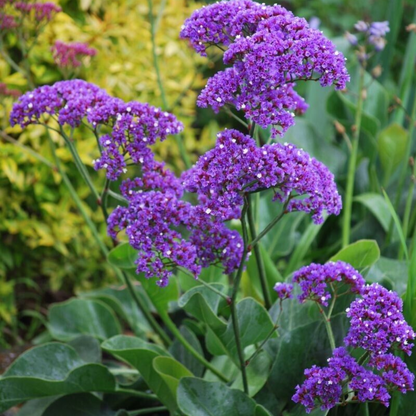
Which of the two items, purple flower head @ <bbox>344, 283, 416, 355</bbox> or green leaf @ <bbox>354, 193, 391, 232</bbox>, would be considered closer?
purple flower head @ <bbox>344, 283, 416, 355</bbox>

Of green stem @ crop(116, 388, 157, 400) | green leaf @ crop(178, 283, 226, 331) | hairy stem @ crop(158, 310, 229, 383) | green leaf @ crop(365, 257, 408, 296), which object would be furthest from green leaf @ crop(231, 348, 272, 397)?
green leaf @ crop(365, 257, 408, 296)

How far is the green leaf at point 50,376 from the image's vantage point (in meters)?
1.96

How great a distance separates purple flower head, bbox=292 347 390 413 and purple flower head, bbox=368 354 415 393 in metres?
0.02

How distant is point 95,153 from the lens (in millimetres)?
3379

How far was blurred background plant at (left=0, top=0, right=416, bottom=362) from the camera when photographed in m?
2.98

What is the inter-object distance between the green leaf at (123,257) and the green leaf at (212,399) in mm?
384

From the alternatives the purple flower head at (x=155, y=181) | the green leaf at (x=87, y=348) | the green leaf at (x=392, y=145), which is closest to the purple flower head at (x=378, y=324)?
the purple flower head at (x=155, y=181)

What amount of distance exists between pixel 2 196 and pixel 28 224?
7.2 inches

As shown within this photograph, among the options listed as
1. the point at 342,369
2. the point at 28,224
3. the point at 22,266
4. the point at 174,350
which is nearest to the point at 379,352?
the point at 342,369

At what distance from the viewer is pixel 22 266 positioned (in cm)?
363

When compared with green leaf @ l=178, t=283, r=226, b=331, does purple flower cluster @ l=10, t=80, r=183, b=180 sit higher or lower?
higher

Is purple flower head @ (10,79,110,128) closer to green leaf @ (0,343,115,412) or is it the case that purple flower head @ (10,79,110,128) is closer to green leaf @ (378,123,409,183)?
green leaf @ (0,343,115,412)

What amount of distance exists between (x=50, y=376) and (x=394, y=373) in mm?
1073

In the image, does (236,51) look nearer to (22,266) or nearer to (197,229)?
(197,229)
